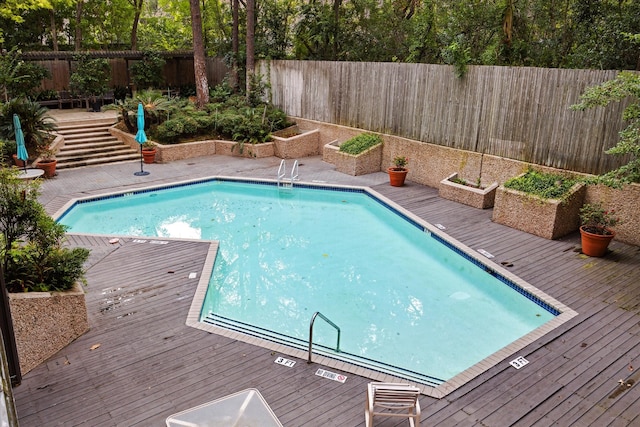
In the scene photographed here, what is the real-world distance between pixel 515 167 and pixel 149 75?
51.3 ft

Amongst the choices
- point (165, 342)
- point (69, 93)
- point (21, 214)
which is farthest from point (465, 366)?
point (69, 93)

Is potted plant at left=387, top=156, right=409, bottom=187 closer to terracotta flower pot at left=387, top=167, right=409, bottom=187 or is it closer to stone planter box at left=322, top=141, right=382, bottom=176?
terracotta flower pot at left=387, top=167, right=409, bottom=187

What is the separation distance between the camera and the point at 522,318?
7.00 m

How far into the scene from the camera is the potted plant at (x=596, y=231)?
8.21 metres

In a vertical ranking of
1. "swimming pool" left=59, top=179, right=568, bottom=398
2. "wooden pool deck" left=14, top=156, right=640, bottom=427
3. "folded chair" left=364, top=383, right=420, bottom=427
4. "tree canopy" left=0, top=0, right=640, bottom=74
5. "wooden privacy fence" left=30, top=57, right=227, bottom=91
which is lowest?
"swimming pool" left=59, top=179, right=568, bottom=398

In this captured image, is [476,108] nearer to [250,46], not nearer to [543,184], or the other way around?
[543,184]

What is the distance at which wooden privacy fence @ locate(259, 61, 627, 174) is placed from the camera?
9258 mm

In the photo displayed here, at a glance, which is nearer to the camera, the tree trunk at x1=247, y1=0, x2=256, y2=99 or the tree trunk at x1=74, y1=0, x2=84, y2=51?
the tree trunk at x1=247, y1=0, x2=256, y2=99

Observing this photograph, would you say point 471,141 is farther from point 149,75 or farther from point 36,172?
point 149,75

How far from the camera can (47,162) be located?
13047 millimetres

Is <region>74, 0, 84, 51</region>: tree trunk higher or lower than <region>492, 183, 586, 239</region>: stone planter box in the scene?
higher

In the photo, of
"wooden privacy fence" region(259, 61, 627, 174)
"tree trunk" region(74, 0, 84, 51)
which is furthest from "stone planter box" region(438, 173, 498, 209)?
"tree trunk" region(74, 0, 84, 51)

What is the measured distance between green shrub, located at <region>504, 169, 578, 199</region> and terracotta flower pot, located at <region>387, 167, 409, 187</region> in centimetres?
335

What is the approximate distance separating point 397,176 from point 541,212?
4.26 m
